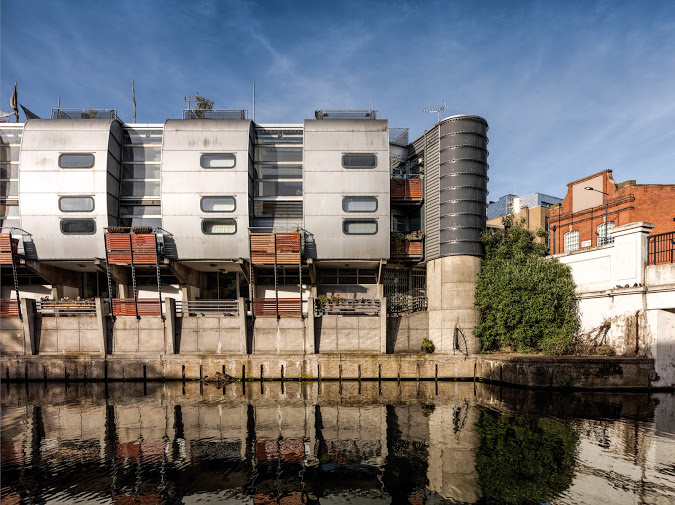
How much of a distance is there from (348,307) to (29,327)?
20.7 metres

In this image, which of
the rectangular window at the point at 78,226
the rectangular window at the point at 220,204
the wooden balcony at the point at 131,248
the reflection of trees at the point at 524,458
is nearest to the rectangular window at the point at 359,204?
the rectangular window at the point at 220,204

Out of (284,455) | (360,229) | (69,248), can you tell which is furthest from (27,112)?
(284,455)

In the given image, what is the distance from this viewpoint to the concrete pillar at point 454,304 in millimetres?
23812

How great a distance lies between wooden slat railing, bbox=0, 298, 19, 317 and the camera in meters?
24.2

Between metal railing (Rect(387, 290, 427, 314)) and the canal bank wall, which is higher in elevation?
metal railing (Rect(387, 290, 427, 314))

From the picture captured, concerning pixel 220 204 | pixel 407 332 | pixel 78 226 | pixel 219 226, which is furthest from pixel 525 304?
pixel 78 226

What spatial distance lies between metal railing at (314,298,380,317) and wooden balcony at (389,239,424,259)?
418cm

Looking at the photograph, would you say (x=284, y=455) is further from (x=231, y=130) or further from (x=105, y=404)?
(x=231, y=130)

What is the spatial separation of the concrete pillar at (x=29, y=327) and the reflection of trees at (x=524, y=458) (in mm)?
27078

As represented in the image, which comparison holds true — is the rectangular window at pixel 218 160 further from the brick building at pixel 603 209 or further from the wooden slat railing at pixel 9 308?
the brick building at pixel 603 209

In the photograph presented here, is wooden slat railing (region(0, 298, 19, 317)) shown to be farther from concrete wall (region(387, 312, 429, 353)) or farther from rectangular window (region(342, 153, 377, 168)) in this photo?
concrete wall (region(387, 312, 429, 353))

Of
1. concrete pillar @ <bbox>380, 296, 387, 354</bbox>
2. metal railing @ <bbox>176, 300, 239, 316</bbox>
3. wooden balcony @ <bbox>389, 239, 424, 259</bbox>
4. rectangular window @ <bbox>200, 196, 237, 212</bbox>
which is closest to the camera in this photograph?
concrete pillar @ <bbox>380, 296, 387, 354</bbox>

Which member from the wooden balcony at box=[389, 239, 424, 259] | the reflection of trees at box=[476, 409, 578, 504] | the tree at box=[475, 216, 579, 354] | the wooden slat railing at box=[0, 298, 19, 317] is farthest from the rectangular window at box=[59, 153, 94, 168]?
the reflection of trees at box=[476, 409, 578, 504]

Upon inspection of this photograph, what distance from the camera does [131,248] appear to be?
24.7 meters
